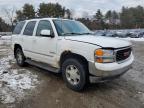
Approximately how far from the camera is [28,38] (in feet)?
24.6

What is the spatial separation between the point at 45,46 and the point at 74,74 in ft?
4.97

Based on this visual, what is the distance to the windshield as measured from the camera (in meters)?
6.18

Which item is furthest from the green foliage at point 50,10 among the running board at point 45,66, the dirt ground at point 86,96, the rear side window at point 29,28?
the dirt ground at point 86,96

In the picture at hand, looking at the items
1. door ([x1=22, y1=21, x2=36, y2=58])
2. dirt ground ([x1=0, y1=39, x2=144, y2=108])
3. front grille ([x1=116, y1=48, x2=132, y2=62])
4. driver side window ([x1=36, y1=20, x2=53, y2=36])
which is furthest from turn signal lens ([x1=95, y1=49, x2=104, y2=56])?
door ([x1=22, y1=21, x2=36, y2=58])

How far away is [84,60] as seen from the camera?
5270 mm

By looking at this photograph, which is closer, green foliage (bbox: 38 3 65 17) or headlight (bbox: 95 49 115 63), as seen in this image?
headlight (bbox: 95 49 115 63)

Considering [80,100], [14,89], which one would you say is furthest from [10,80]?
[80,100]

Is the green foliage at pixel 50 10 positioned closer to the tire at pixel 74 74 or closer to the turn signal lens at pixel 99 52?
the tire at pixel 74 74

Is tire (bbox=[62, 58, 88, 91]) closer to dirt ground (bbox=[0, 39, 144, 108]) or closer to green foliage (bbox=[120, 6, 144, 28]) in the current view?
dirt ground (bbox=[0, 39, 144, 108])

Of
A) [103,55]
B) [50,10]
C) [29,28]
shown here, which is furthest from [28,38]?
[50,10]

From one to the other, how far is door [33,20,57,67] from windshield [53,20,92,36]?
0.23 metres

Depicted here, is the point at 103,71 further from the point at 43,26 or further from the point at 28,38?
the point at 28,38

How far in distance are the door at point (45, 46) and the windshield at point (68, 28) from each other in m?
0.23

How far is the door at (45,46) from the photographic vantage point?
6.20 metres
